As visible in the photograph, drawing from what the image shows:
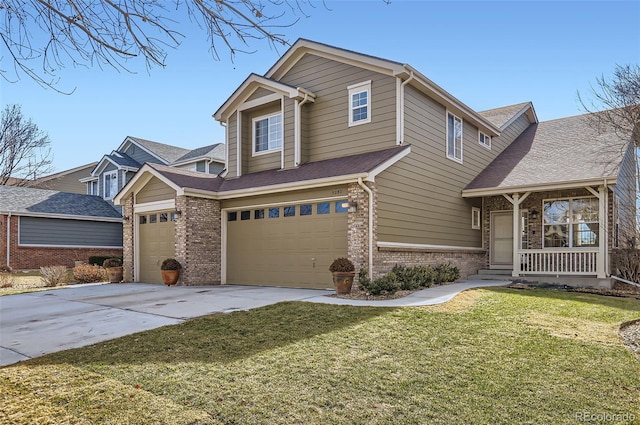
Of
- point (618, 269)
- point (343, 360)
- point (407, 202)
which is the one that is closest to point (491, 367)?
point (343, 360)

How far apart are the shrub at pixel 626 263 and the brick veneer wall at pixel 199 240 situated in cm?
1235

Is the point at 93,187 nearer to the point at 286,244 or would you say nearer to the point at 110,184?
the point at 110,184

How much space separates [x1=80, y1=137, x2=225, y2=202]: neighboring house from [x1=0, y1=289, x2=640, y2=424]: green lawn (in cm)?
2058

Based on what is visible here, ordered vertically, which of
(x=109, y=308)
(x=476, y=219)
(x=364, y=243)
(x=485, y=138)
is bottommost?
(x=109, y=308)

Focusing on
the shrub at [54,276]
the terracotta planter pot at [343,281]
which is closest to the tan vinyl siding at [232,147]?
the shrub at [54,276]

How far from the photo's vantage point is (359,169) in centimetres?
1148

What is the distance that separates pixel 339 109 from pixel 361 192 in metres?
3.81

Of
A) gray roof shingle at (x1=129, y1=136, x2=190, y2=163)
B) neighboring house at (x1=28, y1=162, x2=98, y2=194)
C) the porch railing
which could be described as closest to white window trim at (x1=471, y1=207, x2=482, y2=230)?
the porch railing

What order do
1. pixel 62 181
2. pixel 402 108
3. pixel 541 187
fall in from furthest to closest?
pixel 62 181, pixel 541 187, pixel 402 108

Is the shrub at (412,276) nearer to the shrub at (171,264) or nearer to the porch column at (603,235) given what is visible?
the porch column at (603,235)

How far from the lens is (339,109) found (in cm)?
1395

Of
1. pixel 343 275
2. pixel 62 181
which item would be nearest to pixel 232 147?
pixel 343 275

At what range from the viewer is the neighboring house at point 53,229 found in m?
22.0

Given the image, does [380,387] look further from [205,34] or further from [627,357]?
[205,34]
